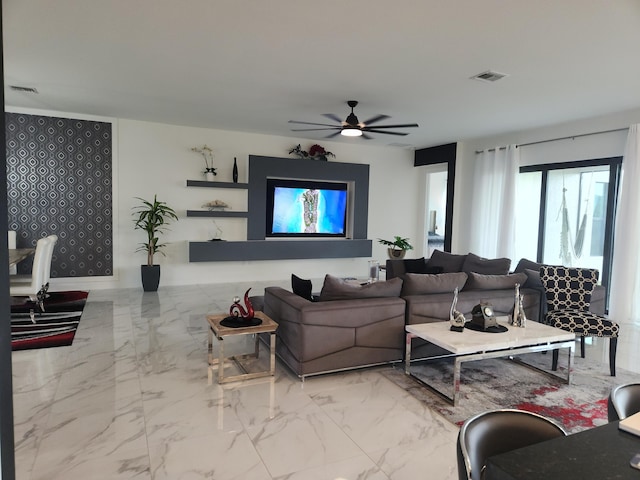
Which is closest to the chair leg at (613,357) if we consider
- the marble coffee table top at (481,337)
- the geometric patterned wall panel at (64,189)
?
the marble coffee table top at (481,337)

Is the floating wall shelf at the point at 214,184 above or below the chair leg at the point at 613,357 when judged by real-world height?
above

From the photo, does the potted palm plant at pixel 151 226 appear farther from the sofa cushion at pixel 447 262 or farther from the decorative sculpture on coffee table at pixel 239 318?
the sofa cushion at pixel 447 262

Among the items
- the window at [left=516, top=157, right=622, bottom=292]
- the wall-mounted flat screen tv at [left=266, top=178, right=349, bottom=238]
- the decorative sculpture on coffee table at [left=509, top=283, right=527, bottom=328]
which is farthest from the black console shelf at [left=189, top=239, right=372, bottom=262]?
the decorative sculpture on coffee table at [left=509, top=283, right=527, bottom=328]

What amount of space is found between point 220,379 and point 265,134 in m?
5.49

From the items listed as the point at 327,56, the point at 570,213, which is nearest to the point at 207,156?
the point at 327,56

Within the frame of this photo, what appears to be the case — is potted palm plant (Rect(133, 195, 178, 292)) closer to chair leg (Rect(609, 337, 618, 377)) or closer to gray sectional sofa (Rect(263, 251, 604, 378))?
gray sectional sofa (Rect(263, 251, 604, 378))

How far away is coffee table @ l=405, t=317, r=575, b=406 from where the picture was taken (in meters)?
3.07

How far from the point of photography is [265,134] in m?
7.89

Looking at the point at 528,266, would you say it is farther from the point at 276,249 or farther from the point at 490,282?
the point at 276,249

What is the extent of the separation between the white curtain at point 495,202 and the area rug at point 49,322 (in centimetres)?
651

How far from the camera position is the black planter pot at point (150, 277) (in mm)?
6777

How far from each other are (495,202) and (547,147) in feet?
4.03

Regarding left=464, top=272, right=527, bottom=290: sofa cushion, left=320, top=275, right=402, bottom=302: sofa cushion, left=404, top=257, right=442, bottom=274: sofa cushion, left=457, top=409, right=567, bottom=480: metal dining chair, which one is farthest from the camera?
left=404, top=257, right=442, bottom=274: sofa cushion

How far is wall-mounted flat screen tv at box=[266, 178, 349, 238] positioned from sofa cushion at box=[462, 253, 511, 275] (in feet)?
11.2
